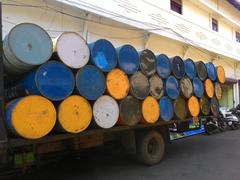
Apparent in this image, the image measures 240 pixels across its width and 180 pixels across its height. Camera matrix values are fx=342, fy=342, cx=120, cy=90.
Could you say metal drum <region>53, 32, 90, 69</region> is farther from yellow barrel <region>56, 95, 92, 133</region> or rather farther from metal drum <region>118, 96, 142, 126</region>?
metal drum <region>118, 96, 142, 126</region>

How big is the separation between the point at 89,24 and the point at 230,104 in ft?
48.1

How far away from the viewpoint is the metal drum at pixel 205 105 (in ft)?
30.7

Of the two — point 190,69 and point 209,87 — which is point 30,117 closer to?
point 190,69

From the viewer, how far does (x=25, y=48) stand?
5172mm

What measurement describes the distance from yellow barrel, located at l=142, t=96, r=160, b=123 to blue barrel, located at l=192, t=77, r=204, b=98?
178cm

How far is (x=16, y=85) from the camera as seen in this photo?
18.0 feet

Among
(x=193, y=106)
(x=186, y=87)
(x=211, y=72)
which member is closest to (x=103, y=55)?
(x=186, y=87)

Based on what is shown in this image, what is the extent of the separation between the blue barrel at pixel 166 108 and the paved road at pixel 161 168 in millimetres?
1098

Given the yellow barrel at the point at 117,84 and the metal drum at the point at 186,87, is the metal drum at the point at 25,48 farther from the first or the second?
the metal drum at the point at 186,87

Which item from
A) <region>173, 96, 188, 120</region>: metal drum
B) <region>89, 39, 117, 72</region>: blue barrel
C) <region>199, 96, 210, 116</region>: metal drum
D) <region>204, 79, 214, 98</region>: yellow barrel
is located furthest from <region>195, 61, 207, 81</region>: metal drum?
<region>89, 39, 117, 72</region>: blue barrel

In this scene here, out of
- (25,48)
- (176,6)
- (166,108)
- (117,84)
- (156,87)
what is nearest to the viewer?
(25,48)

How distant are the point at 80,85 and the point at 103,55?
2.82ft

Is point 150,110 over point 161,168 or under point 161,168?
over

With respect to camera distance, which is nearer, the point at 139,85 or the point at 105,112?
the point at 105,112
